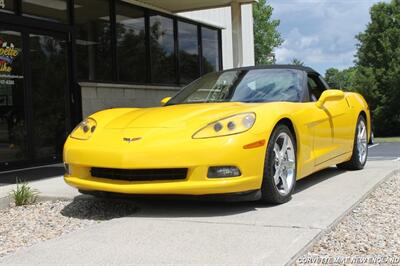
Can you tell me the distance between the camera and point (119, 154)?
14.4 feet

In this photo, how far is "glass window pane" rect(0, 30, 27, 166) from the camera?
7.81m

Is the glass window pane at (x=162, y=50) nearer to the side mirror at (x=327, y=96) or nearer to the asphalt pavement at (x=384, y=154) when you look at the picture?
the asphalt pavement at (x=384, y=154)

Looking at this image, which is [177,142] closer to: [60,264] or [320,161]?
[60,264]

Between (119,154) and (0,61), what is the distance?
422 centimetres

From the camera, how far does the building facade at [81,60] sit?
8055 mm

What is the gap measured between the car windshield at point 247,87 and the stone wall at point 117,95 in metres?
3.90

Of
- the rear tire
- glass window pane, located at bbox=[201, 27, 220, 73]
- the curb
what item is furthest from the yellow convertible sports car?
glass window pane, located at bbox=[201, 27, 220, 73]

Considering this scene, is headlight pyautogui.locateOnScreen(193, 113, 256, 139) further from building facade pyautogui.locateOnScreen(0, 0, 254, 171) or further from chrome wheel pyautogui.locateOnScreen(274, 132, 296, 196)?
building facade pyautogui.locateOnScreen(0, 0, 254, 171)

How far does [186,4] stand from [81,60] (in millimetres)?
3697

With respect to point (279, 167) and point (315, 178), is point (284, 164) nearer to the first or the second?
point (279, 167)

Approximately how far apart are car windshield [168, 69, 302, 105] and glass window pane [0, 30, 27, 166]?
10.3 feet

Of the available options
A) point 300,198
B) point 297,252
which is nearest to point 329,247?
point 297,252

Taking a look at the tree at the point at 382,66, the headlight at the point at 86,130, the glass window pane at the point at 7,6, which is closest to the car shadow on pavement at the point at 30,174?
the headlight at the point at 86,130

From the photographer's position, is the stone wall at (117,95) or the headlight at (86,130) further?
the stone wall at (117,95)
